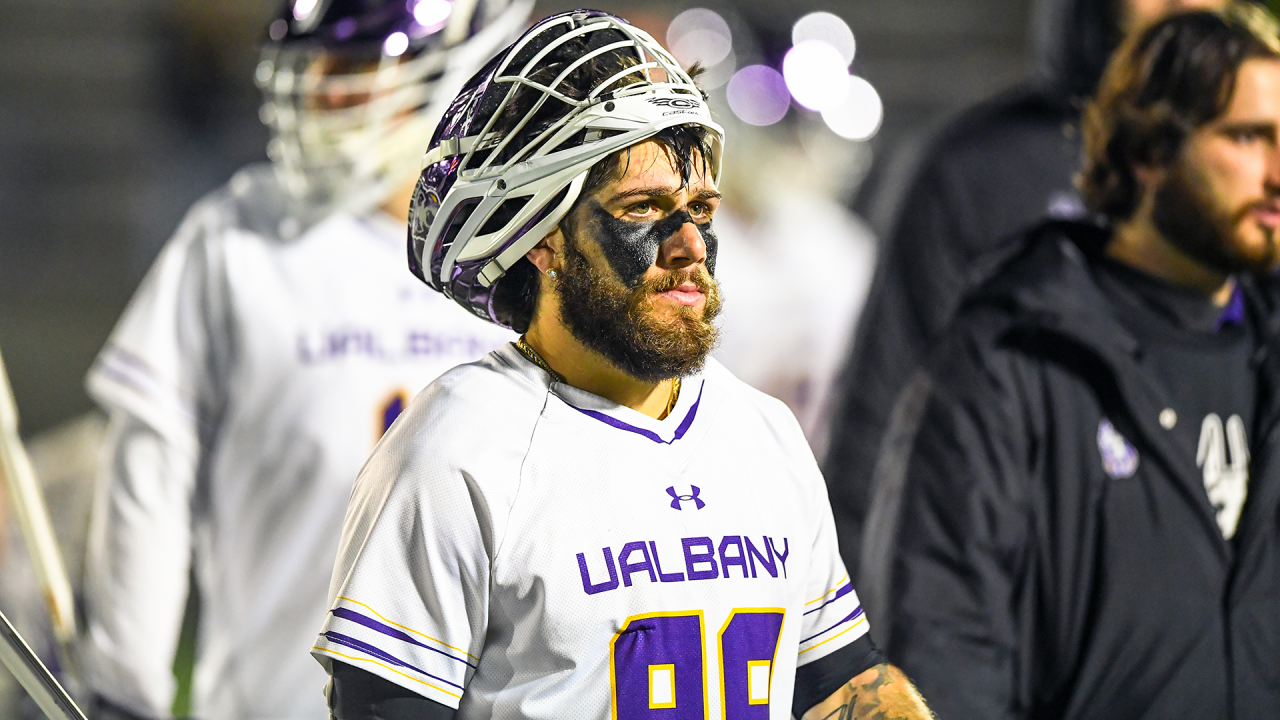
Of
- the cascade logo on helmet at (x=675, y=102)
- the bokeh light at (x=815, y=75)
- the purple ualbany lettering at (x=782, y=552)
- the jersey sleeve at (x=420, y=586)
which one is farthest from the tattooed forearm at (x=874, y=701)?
the bokeh light at (x=815, y=75)

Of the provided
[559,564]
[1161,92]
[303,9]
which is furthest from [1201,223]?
[303,9]

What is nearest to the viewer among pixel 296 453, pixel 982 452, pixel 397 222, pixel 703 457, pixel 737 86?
pixel 703 457

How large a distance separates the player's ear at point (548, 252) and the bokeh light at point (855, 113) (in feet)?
32.5

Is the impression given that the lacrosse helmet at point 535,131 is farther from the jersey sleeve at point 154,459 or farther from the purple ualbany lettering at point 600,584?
the jersey sleeve at point 154,459

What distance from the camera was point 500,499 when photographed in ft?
6.48

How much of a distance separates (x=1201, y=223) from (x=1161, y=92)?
0.31 metres

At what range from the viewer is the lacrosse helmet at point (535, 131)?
2.07 metres

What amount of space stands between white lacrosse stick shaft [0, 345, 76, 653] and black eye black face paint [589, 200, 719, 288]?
1.49 m

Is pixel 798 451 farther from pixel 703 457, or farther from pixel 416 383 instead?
pixel 416 383

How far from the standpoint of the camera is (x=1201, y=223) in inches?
125

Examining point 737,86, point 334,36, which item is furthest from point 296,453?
point 737,86

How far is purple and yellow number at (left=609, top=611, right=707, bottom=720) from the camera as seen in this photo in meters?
1.98

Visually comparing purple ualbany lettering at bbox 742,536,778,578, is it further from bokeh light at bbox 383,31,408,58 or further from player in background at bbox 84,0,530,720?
bokeh light at bbox 383,31,408,58

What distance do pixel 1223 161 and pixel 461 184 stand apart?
5.78 feet
